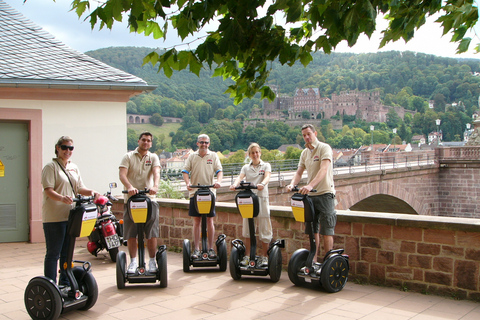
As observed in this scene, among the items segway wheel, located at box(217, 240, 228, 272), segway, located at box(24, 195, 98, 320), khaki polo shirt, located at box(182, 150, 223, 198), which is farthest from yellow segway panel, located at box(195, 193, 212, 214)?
segway, located at box(24, 195, 98, 320)

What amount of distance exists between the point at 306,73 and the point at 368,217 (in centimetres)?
11499

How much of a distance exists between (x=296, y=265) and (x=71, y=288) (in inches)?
83.5

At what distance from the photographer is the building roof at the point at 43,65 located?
8297 mm

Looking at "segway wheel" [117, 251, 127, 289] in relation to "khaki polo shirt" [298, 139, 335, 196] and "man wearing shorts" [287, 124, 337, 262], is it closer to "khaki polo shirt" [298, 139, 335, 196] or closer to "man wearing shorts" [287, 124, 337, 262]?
"man wearing shorts" [287, 124, 337, 262]

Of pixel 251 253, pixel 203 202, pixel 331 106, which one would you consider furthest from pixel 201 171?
pixel 331 106

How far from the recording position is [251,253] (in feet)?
17.6

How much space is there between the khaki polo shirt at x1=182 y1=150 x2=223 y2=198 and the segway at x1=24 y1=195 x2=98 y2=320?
197 centimetres

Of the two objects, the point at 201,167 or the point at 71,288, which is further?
the point at 201,167

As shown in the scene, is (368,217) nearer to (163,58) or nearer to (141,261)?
(141,261)

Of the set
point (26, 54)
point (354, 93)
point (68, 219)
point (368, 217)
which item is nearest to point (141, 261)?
point (68, 219)

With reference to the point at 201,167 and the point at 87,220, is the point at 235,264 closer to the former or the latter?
the point at 201,167

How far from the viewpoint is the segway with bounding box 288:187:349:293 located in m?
4.77

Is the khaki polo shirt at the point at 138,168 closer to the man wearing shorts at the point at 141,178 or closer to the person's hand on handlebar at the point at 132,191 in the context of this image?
the man wearing shorts at the point at 141,178

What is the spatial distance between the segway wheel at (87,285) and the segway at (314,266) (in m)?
1.88
